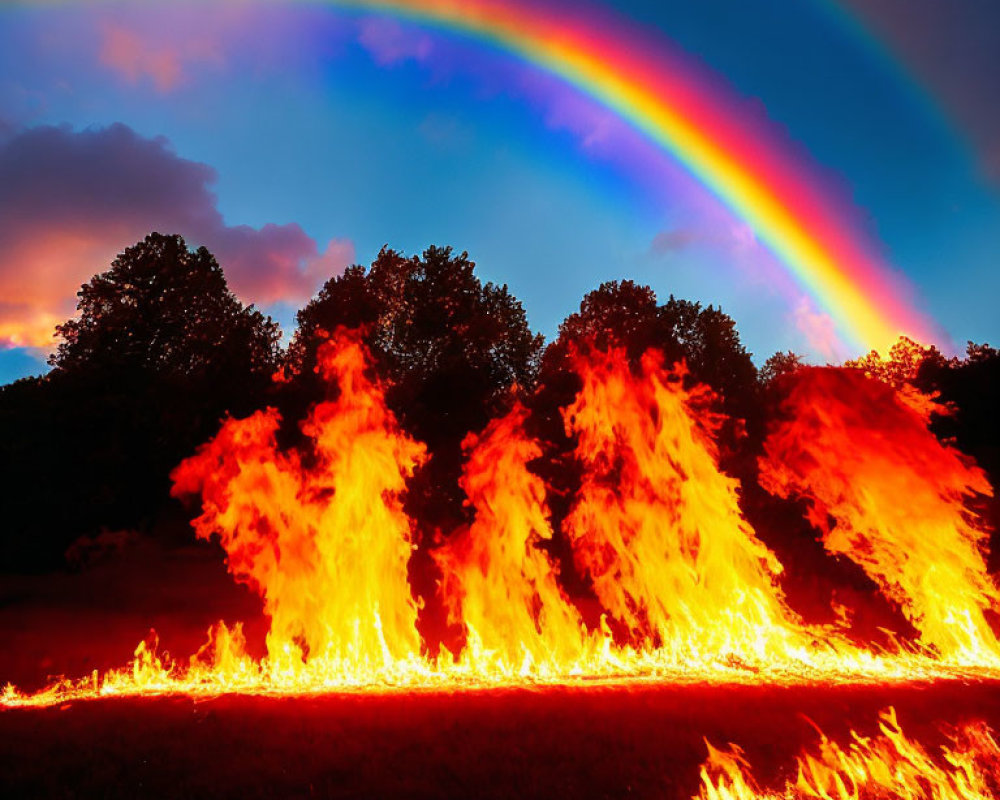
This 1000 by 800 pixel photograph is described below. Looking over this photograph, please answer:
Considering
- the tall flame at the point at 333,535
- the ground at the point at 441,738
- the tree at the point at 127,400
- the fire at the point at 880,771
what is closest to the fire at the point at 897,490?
the ground at the point at 441,738

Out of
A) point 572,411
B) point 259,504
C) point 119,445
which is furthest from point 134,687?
point 572,411

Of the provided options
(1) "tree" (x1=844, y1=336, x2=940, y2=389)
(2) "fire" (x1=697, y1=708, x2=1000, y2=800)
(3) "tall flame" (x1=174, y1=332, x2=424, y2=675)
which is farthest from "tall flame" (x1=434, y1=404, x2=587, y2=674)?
(1) "tree" (x1=844, y1=336, x2=940, y2=389)

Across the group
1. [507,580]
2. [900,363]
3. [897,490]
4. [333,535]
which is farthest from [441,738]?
[900,363]

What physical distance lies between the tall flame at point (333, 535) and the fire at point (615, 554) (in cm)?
6

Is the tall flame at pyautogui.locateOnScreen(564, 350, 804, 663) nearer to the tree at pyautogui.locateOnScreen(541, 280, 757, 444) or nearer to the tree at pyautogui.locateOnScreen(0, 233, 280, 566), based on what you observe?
the tree at pyautogui.locateOnScreen(541, 280, 757, 444)

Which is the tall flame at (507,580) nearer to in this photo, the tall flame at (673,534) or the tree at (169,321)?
the tall flame at (673,534)

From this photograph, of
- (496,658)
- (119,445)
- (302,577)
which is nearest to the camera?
(496,658)

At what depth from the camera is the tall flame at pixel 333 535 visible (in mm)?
17938

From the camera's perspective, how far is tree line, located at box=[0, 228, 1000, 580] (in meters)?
28.3

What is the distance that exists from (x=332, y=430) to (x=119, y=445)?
Result: 39.3ft

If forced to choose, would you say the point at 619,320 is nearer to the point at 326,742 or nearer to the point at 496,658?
the point at 496,658

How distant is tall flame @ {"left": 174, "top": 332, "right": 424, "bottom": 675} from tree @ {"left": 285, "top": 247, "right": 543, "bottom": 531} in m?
6.82

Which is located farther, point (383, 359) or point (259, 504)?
point (383, 359)

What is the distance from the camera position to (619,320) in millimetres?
38531
